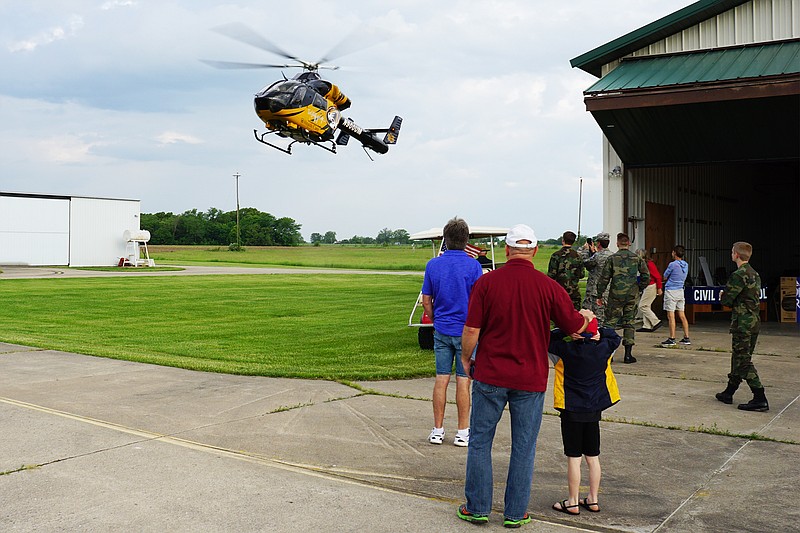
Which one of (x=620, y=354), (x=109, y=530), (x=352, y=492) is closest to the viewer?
(x=109, y=530)

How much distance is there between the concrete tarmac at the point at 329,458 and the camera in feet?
15.8

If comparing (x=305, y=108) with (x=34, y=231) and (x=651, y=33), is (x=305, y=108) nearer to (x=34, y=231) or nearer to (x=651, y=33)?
(x=651, y=33)

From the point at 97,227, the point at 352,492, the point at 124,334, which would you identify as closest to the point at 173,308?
the point at 124,334

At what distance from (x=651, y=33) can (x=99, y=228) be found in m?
48.4

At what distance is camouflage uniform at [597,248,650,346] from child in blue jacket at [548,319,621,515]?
6642 millimetres

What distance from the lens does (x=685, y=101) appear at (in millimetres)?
13539

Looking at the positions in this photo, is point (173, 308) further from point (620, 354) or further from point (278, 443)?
point (278, 443)

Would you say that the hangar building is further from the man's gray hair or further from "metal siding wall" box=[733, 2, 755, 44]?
the man's gray hair

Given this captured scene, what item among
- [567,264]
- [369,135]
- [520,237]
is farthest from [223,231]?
[520,237]

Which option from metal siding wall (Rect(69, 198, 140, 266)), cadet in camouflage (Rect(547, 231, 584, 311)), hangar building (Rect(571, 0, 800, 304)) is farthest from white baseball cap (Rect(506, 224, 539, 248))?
metal siding wall (Rect(69, 198, 140, 266))

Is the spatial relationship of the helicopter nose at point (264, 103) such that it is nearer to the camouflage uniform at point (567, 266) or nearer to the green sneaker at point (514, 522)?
the camouflage uniform at point (567, 266)

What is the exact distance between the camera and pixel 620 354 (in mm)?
12156

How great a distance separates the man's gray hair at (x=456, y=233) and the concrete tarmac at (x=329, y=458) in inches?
68.5

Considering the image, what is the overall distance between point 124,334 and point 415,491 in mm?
11431
